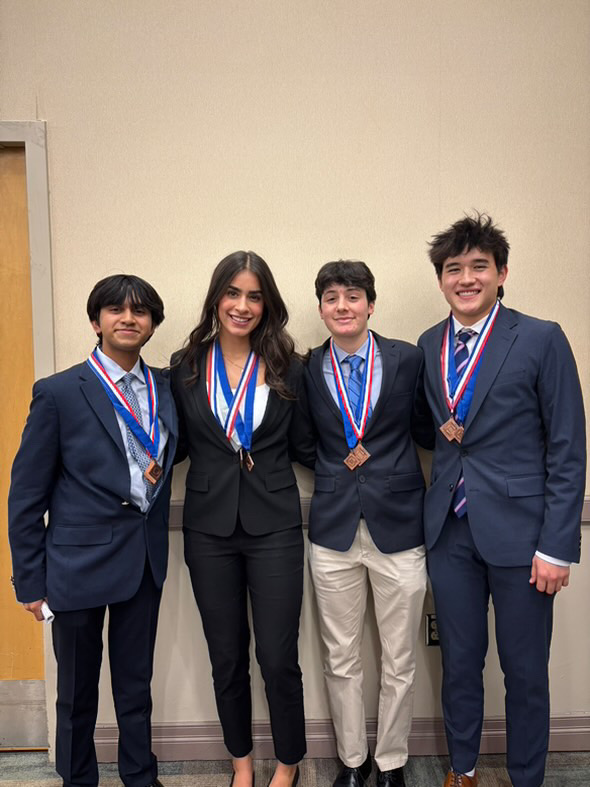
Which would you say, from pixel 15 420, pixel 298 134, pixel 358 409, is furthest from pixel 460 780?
pixel 298 134

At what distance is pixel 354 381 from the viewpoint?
1908 millimetres

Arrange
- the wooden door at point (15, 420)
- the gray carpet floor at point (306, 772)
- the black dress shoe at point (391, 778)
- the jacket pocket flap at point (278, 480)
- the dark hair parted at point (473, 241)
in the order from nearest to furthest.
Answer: the dark hair parted at point (473, 241) < the jacket pocket flap at point (278, 480) < the black dress shoe at point (391, 778) < the gray carpet floor at point (306, 772) < the wooden door at point (15, 420)

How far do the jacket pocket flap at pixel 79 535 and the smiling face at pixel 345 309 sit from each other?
3.24 ft

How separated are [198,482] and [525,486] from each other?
1.06m

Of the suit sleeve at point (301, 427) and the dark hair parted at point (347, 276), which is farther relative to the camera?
the suit sleeve at point (301, 427)

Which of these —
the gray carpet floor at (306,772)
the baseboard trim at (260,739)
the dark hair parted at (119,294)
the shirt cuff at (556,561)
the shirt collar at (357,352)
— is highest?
the dark hair parted at (119,294)

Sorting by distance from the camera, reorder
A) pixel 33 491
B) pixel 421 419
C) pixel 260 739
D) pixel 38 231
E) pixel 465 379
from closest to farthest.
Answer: pixel 33 491
pixel 465 379
pixel 421 419
pixel 38 231
pixel 260 739

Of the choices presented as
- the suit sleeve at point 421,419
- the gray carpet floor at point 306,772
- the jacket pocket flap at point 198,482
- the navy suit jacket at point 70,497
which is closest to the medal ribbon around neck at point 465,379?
the suit sleeve at point 421,419

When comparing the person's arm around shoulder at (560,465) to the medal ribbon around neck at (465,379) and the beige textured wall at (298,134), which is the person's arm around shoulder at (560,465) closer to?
the medal ribbon around neck at (465,379)

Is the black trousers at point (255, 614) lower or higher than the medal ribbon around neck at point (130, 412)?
lower

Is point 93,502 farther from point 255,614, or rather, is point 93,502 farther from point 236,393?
point 255,614

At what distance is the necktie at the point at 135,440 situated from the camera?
1738mm

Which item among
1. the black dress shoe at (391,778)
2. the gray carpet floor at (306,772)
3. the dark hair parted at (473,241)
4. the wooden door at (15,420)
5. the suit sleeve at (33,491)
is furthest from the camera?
the wooden door at (15,420)

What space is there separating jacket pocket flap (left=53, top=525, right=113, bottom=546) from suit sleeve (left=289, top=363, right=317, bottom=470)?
0.70 m
